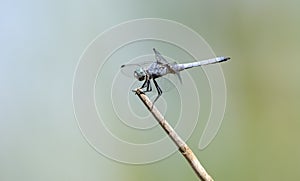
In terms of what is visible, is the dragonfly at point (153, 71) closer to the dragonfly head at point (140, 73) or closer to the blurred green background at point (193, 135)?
the dragonfly head at point (140, 73)

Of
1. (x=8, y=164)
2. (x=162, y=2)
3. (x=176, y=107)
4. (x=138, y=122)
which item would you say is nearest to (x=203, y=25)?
(x=162, y=2)

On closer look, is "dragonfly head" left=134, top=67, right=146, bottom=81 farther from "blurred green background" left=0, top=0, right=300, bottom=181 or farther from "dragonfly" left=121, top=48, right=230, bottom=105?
"blurred green background" left=0, top=0, right=300, bottom=181

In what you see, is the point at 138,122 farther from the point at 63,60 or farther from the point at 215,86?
the point at 63,60

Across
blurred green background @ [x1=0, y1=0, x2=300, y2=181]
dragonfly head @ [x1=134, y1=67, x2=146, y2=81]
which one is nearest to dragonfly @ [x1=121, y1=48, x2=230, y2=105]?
dragonfly head @ [x1=134, y1=67, x2=146, y2=81]

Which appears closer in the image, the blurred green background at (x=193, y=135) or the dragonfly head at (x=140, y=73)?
the dragonfly head at (x=140, y=73)

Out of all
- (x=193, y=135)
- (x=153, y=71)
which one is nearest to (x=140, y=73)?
(x=153, y=71)

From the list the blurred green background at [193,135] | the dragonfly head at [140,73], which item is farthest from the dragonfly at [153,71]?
the blurred green background at [193,135]

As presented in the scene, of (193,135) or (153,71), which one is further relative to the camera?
(193,135)

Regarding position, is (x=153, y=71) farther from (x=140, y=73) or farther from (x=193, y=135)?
(x=193, y=135)
